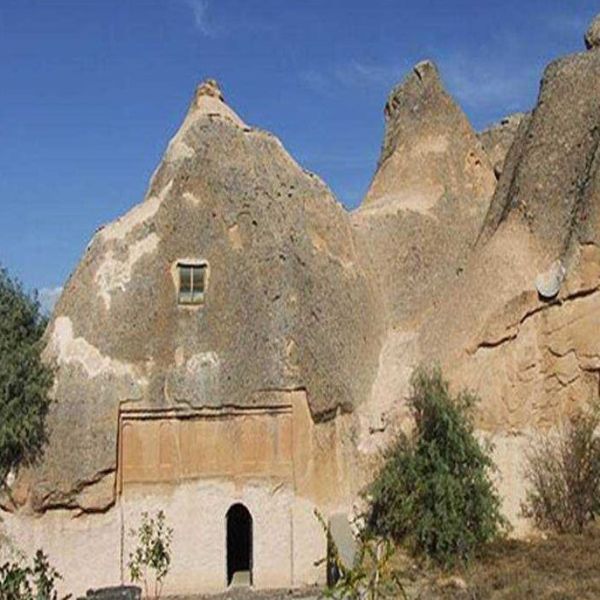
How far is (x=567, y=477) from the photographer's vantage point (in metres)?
15.0

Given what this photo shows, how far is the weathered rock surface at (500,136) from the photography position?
22.6 m

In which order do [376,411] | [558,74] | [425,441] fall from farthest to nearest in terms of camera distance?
[558,74] < [376,411] < [425,441]

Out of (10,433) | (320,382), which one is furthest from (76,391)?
(320,382)

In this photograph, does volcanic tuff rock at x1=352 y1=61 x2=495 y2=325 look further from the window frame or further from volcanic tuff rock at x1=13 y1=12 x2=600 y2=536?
the window frame

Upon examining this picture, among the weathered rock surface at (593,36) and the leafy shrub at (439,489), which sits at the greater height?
the weathered rock surface at (593,36)

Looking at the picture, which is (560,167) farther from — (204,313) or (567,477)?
(204,313)

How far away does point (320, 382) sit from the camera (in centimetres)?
1504

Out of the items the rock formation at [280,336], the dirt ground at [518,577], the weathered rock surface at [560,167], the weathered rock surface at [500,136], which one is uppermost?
the weathered rock surface at [500,136]

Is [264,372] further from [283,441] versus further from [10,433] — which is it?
[10,433]

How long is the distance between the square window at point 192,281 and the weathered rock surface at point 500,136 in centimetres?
1009

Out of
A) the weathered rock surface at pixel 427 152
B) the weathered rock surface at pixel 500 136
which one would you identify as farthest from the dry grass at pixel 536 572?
the weathered rock surface at pixel 500 136

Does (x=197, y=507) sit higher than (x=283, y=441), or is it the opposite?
(x=283, y=441)

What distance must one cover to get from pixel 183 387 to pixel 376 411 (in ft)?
11.2

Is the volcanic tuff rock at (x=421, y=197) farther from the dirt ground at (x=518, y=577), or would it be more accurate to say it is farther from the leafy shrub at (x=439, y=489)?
the dirt ground at (x=518, y=577)
